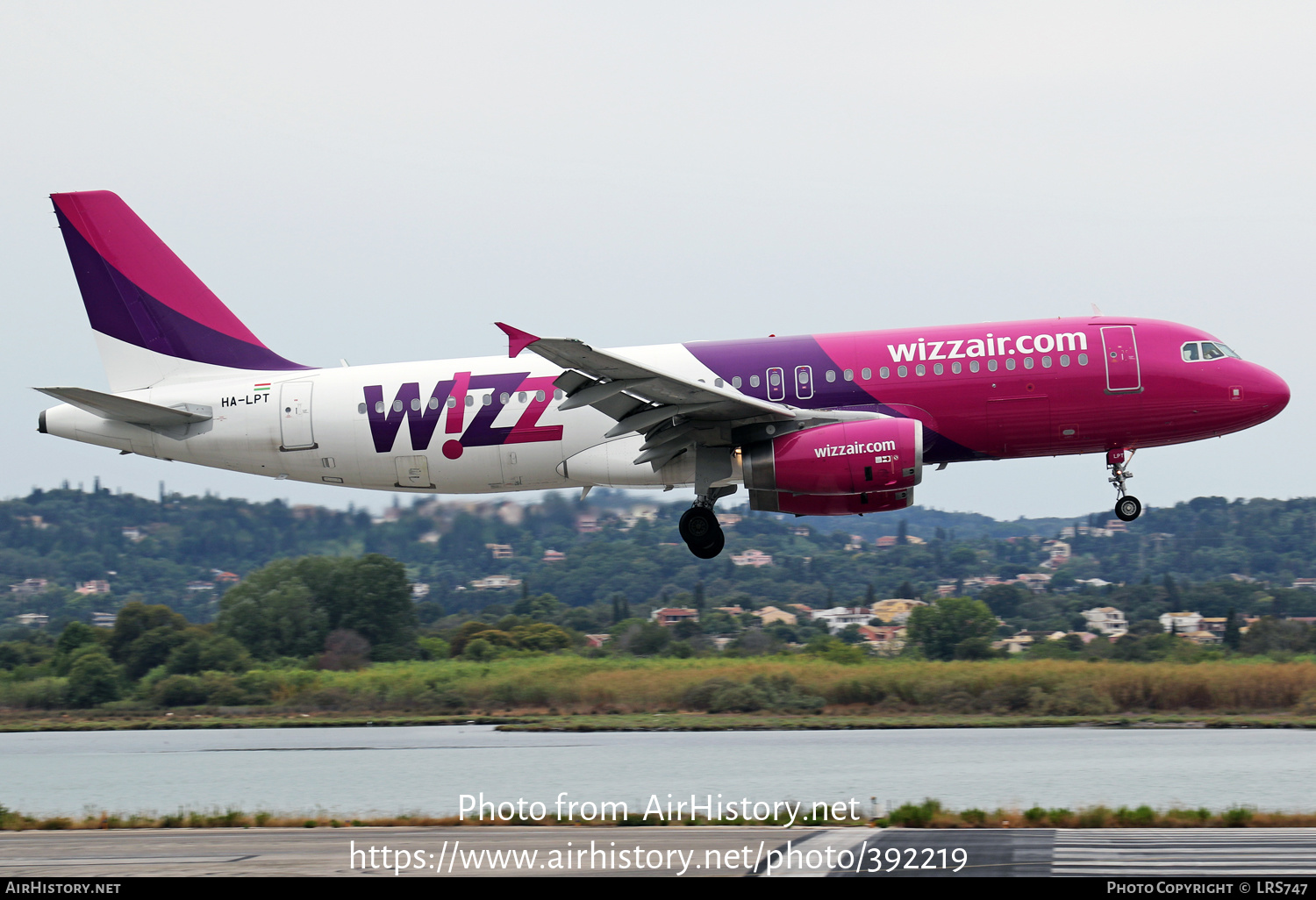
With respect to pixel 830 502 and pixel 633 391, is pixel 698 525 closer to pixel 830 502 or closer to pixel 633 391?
pixel 830 502

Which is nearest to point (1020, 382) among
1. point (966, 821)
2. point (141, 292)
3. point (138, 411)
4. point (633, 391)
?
point (633, 391)

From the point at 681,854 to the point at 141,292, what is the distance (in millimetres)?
18124

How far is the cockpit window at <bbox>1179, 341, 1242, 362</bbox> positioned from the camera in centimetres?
2639

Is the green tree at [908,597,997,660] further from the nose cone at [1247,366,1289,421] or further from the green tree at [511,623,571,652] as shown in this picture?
the nose cone at [1247,366,1289,421]

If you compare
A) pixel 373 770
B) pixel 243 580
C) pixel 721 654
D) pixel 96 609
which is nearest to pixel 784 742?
pixel 721 654

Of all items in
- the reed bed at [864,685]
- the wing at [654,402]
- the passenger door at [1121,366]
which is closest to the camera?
the wing at [654,402]

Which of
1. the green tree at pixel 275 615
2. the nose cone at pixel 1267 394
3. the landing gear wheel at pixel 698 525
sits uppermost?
the nose cone at pixel 1267 394

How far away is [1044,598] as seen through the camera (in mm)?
75812

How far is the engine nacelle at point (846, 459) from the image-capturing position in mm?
24547

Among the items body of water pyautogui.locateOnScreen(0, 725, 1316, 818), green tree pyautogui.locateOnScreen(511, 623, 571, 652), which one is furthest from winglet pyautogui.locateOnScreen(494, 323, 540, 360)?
green tree pyautogui.locateOnScreen(511, 623, 571, 652)

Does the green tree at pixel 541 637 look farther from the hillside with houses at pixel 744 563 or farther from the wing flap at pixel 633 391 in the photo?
the wing flap at pixel 633 391

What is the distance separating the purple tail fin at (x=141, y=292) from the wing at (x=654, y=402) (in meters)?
8.42

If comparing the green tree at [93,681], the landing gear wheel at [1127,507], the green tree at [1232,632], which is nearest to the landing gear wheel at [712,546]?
the landing gear wheel at [1127,507]

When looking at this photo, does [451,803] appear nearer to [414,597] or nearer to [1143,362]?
[414,597]
